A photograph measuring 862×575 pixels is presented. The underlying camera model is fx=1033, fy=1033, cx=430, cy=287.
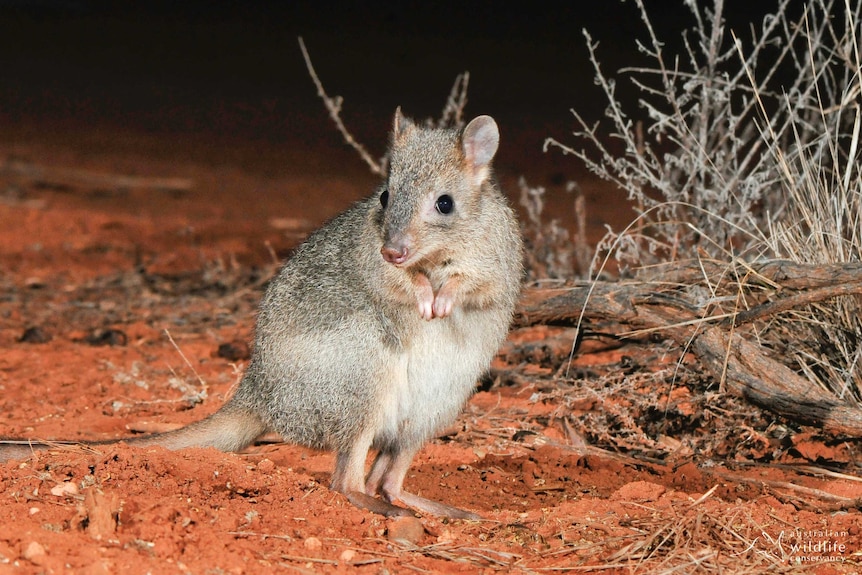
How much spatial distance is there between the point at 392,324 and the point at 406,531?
0.94m

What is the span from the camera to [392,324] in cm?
436

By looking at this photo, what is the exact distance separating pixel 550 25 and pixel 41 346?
1481 centimetres

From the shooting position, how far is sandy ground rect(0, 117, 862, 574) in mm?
3422

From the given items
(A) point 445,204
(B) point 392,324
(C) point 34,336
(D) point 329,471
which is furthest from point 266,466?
(C) point 34,336

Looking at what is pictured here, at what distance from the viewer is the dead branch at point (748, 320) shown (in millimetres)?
4242

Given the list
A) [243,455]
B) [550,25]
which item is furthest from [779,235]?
[550,25]

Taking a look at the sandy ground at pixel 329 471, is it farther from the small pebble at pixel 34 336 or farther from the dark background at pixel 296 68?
the dark background at pixel 296 68

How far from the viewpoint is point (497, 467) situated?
4.83 m

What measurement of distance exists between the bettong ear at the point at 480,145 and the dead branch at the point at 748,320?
752 millimetres

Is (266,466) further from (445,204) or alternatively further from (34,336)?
(34,336)

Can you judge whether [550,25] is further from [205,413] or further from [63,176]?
[205,413]

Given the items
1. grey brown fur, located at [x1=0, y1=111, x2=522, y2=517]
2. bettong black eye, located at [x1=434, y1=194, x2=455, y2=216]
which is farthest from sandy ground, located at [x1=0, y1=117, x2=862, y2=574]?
bettong black eye, located at [x1=434, y1=194, x2=455, y2=216]

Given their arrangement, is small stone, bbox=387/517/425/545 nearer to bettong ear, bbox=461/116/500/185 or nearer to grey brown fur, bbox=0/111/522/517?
grey brown fur, bbox=0/111/522/517

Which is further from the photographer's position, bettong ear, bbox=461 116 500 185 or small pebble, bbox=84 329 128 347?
small pebble, bbox=84 329 128 347
